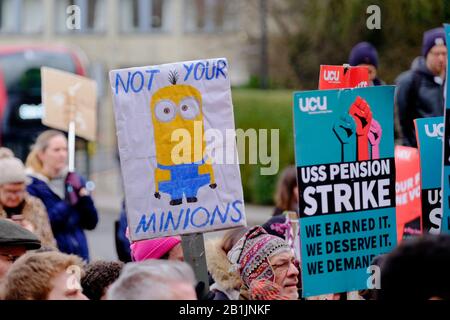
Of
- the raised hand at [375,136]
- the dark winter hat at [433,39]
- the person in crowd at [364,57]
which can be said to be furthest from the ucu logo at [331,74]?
the dark winter hat at [433,39]

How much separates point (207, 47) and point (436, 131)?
3426 centimetres

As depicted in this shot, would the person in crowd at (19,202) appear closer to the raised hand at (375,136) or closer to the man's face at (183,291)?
the raised hand at (375,136)

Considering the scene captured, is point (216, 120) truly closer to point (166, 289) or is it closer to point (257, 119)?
point (166, 289)

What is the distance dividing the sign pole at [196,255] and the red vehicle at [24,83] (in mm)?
22619

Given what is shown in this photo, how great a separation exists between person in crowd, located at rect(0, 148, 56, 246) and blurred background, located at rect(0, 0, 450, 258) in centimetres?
297

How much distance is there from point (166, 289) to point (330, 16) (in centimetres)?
2349

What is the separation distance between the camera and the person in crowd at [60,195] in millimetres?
9039

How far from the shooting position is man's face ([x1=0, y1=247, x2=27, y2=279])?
5309 mm

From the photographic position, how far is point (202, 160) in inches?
203

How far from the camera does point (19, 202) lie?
8.37m

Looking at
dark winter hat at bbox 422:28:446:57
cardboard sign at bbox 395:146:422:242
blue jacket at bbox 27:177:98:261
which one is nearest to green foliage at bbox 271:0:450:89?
dark winter hat at bbox 422:28:446:57

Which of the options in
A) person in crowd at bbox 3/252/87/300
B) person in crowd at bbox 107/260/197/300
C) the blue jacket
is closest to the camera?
person in crowd at bbox 107/260/197/300

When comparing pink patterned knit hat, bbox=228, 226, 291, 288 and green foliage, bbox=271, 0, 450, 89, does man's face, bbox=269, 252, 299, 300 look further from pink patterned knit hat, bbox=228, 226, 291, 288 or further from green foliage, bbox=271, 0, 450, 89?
green foliage, bbox=271, 0, 450, 89
